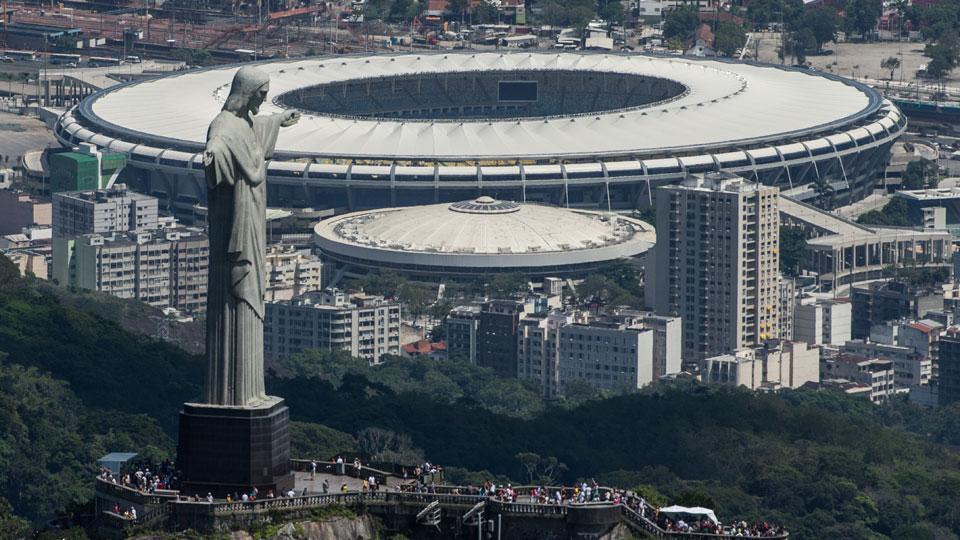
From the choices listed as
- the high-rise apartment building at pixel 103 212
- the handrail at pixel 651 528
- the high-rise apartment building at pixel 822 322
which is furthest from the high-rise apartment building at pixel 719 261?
the handrail at pixel 651 528

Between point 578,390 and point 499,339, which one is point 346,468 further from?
point 499,339

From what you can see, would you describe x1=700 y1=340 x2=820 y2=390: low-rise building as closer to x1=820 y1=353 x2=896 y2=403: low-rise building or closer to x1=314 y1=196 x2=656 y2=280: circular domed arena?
x1=820 y1=353 x2=896 y2=403: low-rise building

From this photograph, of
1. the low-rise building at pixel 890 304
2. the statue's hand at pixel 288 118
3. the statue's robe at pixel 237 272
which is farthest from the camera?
the low-rise building at pixel 890 304

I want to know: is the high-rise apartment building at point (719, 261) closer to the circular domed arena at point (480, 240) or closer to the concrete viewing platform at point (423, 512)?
the circular domed arena at point (480, 240)

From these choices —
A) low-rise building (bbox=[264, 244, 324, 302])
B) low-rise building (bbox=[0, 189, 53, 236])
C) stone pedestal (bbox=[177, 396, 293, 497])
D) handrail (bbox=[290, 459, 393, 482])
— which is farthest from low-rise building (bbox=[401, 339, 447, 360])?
stone pedestal (bbox=[177, 396, 293, 497])

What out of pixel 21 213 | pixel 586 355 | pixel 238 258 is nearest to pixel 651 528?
pixel 238 258

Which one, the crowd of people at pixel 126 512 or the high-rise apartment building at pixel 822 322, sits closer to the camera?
the crowd of people at pixel 126 512

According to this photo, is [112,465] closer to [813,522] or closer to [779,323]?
[813,522]

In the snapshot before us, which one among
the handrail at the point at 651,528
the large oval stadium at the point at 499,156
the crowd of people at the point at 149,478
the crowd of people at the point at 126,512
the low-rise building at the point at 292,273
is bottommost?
the low-rise building at the point at 292,273
